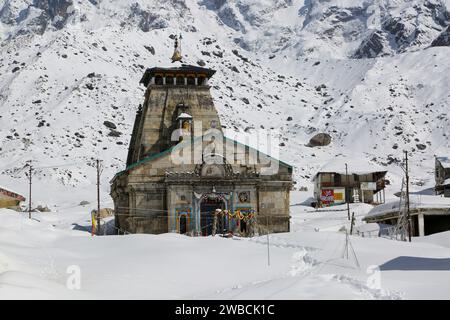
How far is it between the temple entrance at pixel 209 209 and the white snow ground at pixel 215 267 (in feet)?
38.7

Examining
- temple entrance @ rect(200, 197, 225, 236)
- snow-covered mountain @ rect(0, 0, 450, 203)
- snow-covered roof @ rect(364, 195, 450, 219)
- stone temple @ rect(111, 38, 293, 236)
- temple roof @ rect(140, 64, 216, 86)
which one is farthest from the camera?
snow-covered mountain @ rect(0, 0, 450, 203)

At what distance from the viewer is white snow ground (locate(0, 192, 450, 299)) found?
63.2ft

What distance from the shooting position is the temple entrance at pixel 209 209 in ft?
165

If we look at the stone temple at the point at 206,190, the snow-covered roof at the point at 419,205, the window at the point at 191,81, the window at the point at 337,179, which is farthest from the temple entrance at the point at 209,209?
the window at the point at 337,179

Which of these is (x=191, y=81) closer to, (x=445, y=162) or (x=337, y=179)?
(x=337, y=179)

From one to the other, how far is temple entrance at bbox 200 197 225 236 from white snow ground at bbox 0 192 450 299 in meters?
11.8

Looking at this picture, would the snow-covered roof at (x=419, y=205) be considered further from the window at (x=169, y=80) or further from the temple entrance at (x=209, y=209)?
the window at (x=169, y=80)

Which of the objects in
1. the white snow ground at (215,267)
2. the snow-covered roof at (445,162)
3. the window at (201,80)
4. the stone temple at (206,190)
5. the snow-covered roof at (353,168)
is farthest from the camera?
the snow-covered roof at (445,162)

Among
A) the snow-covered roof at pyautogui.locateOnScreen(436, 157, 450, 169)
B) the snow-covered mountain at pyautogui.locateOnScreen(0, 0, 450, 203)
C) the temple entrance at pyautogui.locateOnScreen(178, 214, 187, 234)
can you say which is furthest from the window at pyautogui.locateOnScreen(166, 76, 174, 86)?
the snow-covered roof at pyautogui.locateOnScreen(436, 157, 450, 169)

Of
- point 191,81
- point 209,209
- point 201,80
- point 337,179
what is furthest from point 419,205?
point 337,179

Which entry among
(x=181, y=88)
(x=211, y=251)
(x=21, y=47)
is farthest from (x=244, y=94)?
(x=211, y=251)

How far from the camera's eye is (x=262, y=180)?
51438 mm

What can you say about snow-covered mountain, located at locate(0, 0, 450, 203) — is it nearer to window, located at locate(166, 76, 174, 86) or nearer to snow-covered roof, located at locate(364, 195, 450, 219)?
window, located at locate(166, 76, 174, 86)

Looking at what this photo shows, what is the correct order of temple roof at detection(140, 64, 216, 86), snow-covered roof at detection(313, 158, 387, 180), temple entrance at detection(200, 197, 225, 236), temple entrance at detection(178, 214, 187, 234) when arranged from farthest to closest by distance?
snow-covered roof at detection(313, 158, 387, 180) < temple roof at detection(140, 64, 216, 86) < temple entrance at detection(200, 197, 225, 236) < temple entrance at detection(178, 214, 187, 234)
